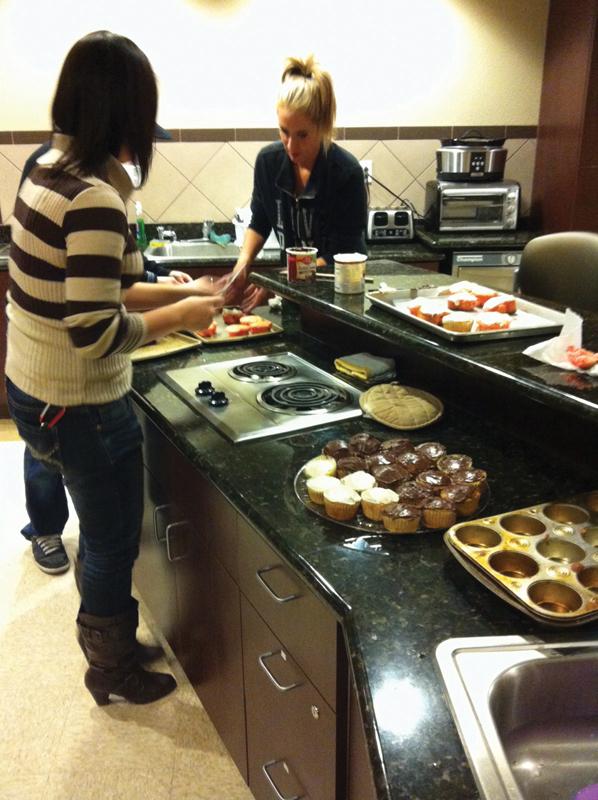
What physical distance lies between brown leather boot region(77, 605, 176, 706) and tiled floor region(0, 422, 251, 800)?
0.04m

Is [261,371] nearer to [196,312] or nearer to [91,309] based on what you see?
[196,312]

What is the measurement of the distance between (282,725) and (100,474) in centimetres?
65

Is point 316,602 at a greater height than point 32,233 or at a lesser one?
lesser

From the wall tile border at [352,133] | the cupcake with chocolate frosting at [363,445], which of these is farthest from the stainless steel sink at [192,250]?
the cupcake with chocolate frosting at [363,445]

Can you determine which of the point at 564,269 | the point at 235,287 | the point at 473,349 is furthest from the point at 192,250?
the point at 473,349

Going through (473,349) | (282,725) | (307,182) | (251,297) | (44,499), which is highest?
(307,182)

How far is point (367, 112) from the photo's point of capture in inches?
154

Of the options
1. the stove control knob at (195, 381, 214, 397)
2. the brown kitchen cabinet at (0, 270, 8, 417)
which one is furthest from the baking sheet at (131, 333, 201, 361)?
the brown kitchen cabinet at (0, 270, 8, 417)

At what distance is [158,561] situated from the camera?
195cm

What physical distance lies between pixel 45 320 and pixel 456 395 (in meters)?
0.91

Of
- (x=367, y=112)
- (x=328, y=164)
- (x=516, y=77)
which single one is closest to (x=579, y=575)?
(x=328, y=164)

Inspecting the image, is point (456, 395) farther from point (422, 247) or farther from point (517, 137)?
point (517, 137)

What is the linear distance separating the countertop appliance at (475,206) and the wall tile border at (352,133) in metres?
0.42

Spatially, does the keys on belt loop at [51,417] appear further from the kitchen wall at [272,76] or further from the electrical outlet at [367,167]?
the electrical outlet at [367,167]
